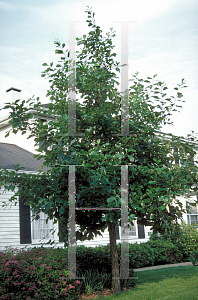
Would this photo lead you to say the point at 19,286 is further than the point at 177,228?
No

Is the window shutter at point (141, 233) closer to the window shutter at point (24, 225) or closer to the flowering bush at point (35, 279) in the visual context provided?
the window shutter at point (24, 225)

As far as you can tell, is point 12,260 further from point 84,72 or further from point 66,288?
point 84,72

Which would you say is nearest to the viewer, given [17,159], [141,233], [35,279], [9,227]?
[35,279]

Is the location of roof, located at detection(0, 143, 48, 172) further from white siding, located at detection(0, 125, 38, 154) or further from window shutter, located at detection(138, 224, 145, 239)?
window shutter, located at detection(138, 224, 145, 239)

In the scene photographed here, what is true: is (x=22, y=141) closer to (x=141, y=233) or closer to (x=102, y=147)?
(x=141, y=233)

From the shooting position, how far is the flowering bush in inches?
219

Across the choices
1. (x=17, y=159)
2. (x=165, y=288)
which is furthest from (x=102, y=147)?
(x=17, y=159)

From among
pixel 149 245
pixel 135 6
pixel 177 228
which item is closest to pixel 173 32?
pixel 135 6

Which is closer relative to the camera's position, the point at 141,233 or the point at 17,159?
the point at 17,159

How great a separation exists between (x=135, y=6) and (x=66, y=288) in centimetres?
605

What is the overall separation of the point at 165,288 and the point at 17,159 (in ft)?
26.4

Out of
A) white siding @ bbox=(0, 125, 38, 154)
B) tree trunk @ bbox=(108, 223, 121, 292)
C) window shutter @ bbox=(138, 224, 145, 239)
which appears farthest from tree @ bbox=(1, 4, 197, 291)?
white siding @ bbox=(0, 125, 38, 154)

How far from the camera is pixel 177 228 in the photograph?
6277 millimetres

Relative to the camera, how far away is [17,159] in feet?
41.4
